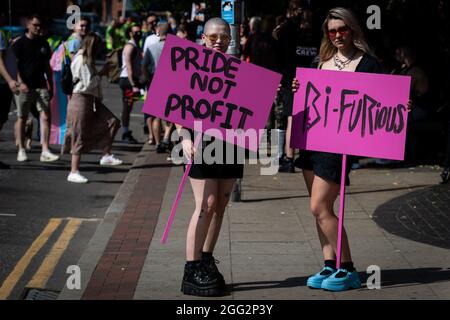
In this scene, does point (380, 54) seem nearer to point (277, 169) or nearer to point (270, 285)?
point (277, 169)

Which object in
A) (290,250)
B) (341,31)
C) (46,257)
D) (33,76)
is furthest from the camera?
(33,76)

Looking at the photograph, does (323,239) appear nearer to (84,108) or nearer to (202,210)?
(202,210)

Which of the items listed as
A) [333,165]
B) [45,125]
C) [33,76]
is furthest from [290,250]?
[33,76]

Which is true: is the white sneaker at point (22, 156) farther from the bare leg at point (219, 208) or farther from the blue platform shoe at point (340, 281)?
the blue platform shoe at point (340, 281)

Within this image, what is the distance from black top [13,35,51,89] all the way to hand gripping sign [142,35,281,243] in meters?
7.27

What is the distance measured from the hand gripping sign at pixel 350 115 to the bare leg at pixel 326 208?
0.07 meters

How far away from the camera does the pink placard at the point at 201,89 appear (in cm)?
631

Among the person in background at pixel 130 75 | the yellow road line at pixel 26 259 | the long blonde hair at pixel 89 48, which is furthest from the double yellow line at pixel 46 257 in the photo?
the person in background at pixel 130 75

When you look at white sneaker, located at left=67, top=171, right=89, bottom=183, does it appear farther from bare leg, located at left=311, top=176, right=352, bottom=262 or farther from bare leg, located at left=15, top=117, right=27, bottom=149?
bare leg, located at left=311, top=176, right=352, bottom=262

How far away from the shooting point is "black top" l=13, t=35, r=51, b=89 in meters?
13.3

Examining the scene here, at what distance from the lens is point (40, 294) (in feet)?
23.4

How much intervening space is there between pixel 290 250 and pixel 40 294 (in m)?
1.96

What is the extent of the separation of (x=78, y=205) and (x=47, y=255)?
237 cm
